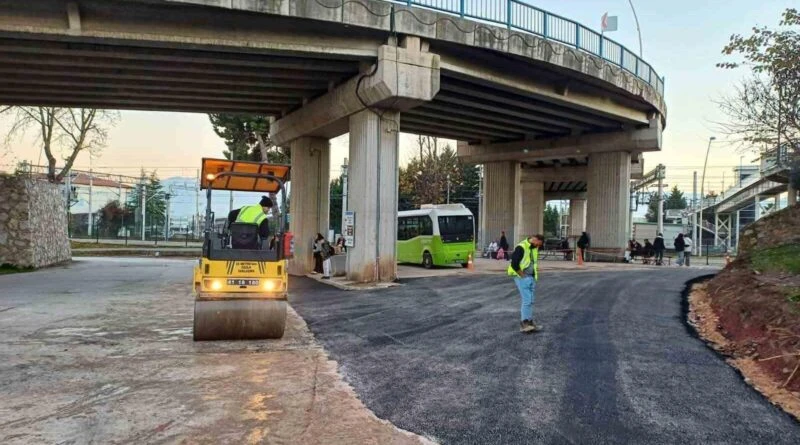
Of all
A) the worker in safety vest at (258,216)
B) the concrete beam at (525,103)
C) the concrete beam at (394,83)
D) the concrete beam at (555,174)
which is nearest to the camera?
the worker in safety vest at (258,216)

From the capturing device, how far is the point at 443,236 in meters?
26.2

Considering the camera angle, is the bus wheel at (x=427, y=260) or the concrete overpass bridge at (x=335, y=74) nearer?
the concrete overpass bridge at (x=335, y=74)

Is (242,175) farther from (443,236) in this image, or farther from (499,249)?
(499,249)

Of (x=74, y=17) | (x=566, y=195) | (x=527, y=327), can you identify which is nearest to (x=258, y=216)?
(x=527, y=327)

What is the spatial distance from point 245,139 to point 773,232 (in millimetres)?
32160

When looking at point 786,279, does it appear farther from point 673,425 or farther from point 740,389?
point 673,425

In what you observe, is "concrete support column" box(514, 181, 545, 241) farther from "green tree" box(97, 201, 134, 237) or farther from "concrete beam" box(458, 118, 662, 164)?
"green tree" box(97, 201, 134, 237)

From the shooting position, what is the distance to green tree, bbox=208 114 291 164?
127 feet

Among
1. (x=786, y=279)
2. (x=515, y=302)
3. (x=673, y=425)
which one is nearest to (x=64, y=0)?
(x=515, y=302)

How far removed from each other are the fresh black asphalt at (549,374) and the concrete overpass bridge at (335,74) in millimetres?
7548

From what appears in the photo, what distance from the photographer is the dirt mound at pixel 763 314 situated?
6.87 meters

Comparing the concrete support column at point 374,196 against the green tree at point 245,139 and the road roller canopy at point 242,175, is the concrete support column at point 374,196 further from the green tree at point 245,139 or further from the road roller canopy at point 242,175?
the green tree at point 245,139

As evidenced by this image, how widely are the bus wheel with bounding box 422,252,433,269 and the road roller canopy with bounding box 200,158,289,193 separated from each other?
16243mm

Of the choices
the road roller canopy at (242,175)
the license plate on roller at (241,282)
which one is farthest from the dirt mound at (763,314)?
the road roller canopy at (242,175)
